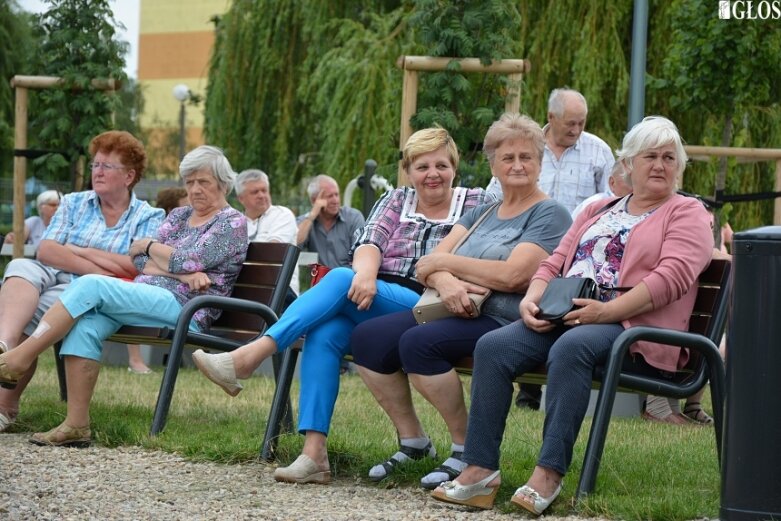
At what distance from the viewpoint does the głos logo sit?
1213 cm

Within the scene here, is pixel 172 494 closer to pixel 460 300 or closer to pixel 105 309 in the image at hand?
pixel 460 300

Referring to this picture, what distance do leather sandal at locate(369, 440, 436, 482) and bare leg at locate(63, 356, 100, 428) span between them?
1.65 meters

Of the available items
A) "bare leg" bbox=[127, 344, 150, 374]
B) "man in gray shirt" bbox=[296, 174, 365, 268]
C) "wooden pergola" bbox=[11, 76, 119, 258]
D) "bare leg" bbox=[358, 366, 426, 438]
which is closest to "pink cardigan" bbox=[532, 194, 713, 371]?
"bare leg" bbox=[358, 366, 426, 438]

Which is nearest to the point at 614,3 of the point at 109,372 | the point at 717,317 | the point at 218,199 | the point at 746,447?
the point at 109,372

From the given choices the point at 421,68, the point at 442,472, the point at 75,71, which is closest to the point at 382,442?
the point at 442,472

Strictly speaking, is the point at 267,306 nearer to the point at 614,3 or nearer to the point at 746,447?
the point at 746,447

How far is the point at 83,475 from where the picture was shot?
5.59 m

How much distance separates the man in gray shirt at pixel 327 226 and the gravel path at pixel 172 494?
6.08 meters

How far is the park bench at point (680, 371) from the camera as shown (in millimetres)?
4898

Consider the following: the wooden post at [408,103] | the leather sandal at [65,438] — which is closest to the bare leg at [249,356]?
the leather sandal at [65,438]

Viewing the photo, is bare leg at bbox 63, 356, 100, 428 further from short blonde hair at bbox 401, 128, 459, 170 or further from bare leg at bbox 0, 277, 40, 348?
short blonde hair at bbox 401, 128, 459, 170

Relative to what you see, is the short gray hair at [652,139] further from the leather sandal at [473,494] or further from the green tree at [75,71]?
the green tree at [75,71]

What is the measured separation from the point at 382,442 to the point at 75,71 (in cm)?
727

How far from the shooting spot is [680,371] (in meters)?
5.24
